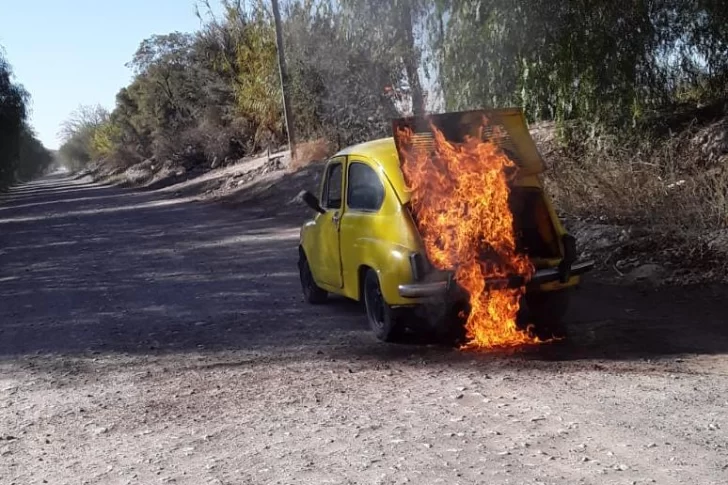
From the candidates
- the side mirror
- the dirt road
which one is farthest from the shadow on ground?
the side mirror

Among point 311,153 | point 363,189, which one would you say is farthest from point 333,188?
point 311,153

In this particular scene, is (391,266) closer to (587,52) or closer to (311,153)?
(587,52)

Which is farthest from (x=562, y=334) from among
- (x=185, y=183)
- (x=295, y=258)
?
(x=185, y=183)

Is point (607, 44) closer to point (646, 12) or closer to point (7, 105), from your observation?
point (646, 12)

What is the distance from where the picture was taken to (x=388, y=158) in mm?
7629

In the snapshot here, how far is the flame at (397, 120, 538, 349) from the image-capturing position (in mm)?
6891

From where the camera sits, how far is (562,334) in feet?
24.5

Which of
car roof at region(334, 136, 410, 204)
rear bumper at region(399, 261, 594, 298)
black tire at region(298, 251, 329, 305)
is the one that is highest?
car roof at region(334, 136, 410, 204)

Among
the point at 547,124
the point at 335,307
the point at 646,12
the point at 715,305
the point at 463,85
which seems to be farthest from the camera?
the point at 547,124

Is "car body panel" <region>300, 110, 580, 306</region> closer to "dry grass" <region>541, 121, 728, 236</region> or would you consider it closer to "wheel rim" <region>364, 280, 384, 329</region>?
"wheel rim" <region>364, 280, 384, 329</region>

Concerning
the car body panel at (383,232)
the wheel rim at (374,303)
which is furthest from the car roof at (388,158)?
the wheel rim at (374,303)

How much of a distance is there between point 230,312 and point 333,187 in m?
1.91

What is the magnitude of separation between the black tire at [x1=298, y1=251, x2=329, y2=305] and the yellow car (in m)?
1.02

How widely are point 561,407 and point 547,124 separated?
1209cm
